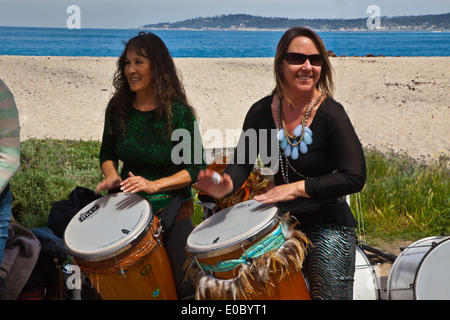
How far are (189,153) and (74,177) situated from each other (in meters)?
3.13

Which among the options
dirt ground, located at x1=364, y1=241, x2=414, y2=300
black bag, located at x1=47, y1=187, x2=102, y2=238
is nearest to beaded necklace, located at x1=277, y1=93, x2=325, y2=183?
dirt ground, located at x1=364, y1=241, x2=414, y2=300

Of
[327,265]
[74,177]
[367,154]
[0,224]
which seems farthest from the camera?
[367,154]

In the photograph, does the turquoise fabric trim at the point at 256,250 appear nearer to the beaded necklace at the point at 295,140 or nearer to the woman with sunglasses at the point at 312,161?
the woman with sunglasses at the point at 312,161

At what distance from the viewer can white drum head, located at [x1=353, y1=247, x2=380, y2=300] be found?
2.92 m

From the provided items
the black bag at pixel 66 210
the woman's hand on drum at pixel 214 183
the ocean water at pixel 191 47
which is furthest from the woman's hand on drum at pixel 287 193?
the ocean water at pixel 191 47

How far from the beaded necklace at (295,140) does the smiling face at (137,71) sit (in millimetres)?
924

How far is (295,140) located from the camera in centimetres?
254

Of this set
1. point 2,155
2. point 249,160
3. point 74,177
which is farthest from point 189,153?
point 74,177

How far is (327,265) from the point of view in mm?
2381

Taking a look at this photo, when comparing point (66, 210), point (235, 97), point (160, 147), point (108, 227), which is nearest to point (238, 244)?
point (108, 227)

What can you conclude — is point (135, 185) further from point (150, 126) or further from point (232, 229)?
point (232, 229)

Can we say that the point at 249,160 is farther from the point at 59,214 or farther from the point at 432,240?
the point at 59,214

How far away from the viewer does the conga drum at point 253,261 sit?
2160mm

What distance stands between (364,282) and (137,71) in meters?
1.75
